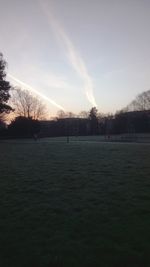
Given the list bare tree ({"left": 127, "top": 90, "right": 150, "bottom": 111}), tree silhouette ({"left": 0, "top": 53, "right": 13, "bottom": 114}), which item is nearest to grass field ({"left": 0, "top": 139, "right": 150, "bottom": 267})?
tree silhouette ({"left": 0, "top": 53, "right": 13, "bottom": 114})

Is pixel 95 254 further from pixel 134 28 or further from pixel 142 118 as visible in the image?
pixel 142 118

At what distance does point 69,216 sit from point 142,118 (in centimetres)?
6429

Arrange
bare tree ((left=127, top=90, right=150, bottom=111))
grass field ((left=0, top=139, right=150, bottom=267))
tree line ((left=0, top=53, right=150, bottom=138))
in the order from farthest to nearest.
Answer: bare tree ((left=127, top=90, right=150, bottom=111))
tree line ((left=0, top=53, right=150, bottom=138))
grass field ((left=0, top=139, right=150, bottom=267))

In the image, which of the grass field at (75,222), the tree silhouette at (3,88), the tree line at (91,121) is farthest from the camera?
the tree line at (91,121)

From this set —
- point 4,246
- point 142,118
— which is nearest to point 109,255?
point 4,246

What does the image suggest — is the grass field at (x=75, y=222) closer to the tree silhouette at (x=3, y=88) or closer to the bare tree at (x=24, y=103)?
the tree silhouette at (x=3, y=88)

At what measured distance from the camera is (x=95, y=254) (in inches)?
151

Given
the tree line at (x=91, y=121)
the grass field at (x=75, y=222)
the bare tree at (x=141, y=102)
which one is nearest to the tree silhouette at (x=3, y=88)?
the tree line at (x=91, y=121)

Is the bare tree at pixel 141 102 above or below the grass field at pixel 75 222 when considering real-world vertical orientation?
above

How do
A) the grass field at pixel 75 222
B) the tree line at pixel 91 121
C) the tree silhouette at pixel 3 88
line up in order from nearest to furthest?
the grass field at pixel 75 222
the tree silhouette at pixel 3 88
the tree line at pixel 91 121

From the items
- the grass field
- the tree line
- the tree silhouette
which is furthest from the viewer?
the tree line

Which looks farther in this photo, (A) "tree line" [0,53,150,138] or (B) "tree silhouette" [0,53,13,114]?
(A) "tree line" [0,53,150,138]

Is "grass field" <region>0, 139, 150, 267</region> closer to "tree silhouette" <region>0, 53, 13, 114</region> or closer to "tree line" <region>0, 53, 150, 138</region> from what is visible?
"tree silhouette" <region>0, 53, 13, 114</region>

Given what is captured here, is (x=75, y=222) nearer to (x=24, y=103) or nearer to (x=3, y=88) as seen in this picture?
(x=3, y=88)
